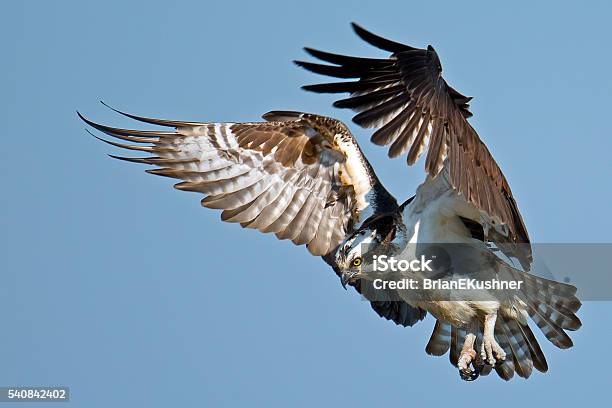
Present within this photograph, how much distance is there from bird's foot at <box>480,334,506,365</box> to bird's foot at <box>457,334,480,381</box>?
23 cm

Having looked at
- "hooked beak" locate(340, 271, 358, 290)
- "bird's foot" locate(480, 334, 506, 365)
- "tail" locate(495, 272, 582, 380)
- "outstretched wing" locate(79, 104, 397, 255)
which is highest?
"outstretched wing" locate(79, 104, 397, 255)

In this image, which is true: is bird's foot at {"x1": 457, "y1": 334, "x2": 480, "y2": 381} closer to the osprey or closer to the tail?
the osprey

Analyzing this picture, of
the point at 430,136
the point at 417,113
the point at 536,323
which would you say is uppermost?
the point at 417,113

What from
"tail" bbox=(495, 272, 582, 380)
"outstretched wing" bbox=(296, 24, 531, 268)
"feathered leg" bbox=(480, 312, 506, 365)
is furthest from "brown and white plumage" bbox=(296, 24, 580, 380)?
"tail" bbox=(495, 272, 582, 380)

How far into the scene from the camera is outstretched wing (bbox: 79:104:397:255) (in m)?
11.0

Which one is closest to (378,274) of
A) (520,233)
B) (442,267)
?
(442,267)

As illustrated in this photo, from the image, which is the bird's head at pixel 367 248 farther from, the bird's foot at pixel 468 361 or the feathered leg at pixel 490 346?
the bird's foot at pixel 468 361

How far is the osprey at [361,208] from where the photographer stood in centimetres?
985

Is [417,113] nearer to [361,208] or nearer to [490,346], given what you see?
[361,208]

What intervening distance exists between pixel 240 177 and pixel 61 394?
8.88 ft

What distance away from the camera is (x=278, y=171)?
11.2 m

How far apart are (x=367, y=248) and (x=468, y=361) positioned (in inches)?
60.1

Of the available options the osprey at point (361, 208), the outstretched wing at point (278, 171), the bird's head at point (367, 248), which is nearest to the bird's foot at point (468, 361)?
the osprey at point (361, 208)

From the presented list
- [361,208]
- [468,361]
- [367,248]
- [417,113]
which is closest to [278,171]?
[361,208]
